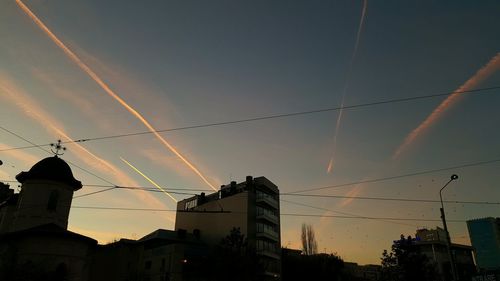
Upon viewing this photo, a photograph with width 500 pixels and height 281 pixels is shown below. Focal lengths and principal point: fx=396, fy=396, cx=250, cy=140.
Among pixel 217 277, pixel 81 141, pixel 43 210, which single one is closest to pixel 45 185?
pixel 43 210

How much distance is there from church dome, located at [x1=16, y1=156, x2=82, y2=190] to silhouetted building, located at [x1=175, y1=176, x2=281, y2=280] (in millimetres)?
25637

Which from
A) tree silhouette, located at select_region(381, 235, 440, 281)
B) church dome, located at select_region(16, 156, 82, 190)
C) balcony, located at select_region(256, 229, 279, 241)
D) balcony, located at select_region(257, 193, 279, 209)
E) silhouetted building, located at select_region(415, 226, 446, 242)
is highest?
silhouetted building, located at select_region(415, 226, 446, 242)

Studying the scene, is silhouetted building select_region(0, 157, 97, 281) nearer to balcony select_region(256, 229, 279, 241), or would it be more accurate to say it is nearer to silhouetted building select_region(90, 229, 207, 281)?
silhouetted building select_region(90, 229, 207, 281)

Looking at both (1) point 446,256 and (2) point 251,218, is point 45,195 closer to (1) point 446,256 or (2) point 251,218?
(2) point 251,218

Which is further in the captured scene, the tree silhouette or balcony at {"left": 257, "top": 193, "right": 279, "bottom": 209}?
balcony at {"left": 257, "top": 193, "right": 279, "bottom": 209}

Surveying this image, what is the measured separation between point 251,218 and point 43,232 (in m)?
39.3

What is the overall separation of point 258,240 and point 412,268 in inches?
1316

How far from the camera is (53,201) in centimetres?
4250

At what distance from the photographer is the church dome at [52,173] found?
4222 centimetres

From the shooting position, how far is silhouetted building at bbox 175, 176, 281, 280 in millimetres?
68875

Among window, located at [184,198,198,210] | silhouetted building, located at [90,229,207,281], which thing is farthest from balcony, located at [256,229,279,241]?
window, located at [184,198,198,210]

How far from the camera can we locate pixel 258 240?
2736 inches

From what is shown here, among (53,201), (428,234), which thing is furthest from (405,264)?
(428,234)

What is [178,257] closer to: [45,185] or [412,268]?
[45,185]
